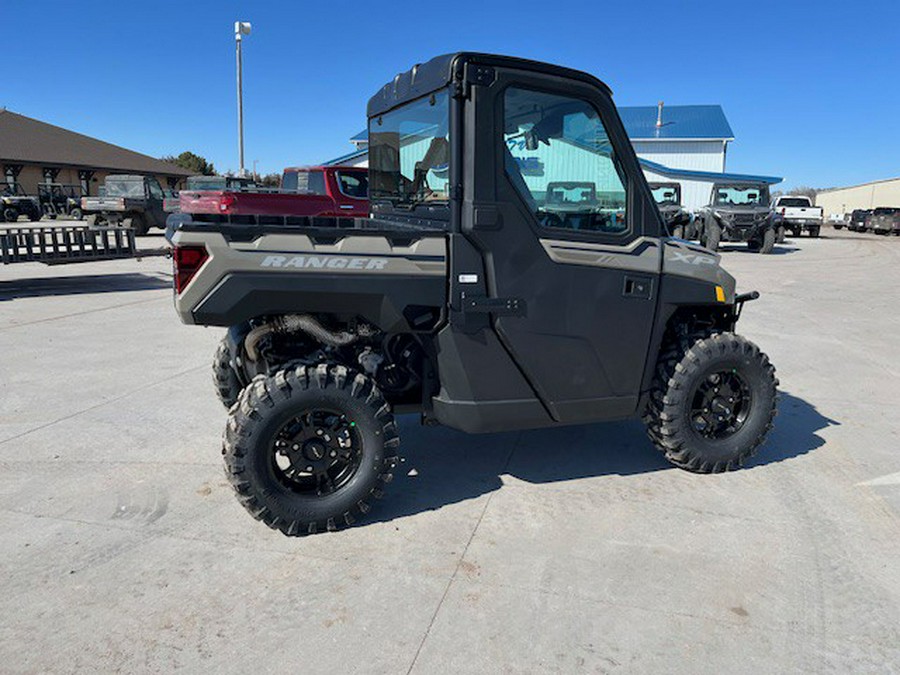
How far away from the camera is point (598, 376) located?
359cm

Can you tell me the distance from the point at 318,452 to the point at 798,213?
3225cm

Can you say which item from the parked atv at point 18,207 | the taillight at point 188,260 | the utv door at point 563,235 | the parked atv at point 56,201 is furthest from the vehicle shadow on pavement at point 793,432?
the parked atv at point 18,207

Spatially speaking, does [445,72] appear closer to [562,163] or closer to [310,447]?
[562,163]

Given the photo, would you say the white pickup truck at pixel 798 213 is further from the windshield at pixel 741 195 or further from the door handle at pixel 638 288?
the door handle at pixel 638 288

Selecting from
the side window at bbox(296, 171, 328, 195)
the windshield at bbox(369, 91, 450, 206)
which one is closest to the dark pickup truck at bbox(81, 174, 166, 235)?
the side window at bbox(296, 171, 328, 195)

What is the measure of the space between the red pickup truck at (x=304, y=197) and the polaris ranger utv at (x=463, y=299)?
8.39m

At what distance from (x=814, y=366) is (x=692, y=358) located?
3862 millimetres

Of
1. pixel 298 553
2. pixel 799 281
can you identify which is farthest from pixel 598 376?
pixel 799 281

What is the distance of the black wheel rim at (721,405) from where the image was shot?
12.9ft

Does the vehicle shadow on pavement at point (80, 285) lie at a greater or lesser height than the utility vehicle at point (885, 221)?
lesser

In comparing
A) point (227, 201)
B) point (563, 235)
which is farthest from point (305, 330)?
point (227, 201)

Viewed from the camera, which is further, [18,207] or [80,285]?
[18,207]

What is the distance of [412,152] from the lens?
3.81m

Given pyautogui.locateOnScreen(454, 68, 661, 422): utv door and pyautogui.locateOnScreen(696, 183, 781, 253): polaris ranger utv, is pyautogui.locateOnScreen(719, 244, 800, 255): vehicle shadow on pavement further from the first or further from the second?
pyautogui.locateOnScreen(454, 68, 661, 422): utv door
